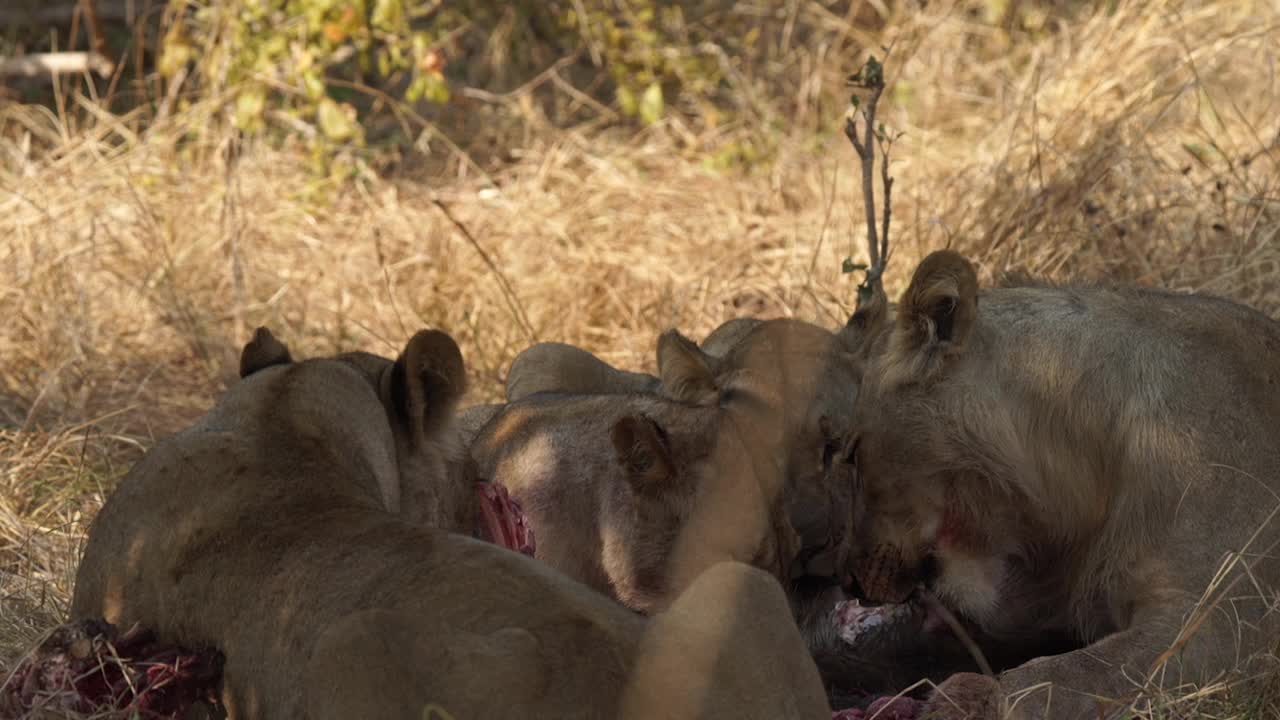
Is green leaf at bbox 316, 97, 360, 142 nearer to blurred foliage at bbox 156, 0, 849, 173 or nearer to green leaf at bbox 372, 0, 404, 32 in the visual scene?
blurred foliage at bbox 156, 0, 849, 173

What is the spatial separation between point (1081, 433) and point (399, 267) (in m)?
4.05

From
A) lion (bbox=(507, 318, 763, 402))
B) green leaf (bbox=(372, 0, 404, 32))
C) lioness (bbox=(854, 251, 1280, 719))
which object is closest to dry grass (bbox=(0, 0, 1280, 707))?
lion (bbox=(507, 318, 763, 402))

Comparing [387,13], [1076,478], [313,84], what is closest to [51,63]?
[313,84]

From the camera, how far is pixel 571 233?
7.73m

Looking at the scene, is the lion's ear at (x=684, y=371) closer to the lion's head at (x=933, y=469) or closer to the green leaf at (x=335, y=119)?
the lion's head at (x=933, y=469)

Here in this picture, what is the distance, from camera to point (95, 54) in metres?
9.23

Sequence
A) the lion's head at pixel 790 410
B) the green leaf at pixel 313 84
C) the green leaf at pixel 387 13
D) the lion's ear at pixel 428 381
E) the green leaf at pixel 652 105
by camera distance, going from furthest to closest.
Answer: the green leaf at pixel 652 105 < the green leaf at pixel 313 84 < the green leaf at pixel 387 13 < the lion's head at pixel 790 410 < the lion's ear at pixel 428 381

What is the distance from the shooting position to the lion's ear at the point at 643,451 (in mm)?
4188

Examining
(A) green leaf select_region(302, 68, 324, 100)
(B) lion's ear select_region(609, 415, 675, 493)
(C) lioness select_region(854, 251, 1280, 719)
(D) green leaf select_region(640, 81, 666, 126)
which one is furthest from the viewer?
(D) green leaf select_region(640, 81, 666, 126)

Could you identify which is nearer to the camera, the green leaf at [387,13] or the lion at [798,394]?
the lion at [798,394]

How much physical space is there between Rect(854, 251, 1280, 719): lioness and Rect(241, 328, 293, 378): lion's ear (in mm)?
1328

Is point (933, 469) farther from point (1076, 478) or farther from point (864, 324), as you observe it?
point (864, 324)

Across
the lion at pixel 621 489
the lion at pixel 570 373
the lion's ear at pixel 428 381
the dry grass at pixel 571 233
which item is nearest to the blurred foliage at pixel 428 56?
the dry grass at pixel 571 233

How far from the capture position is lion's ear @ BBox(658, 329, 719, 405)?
4.59 meters
